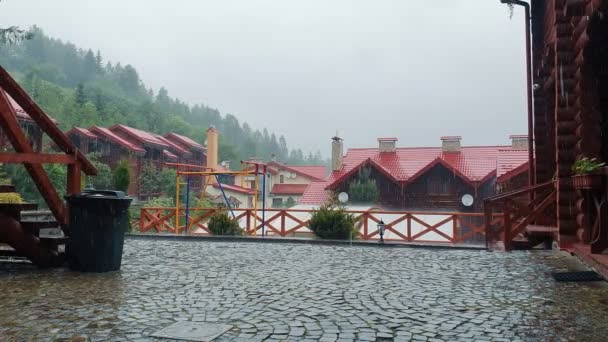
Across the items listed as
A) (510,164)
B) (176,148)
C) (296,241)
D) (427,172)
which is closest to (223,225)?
(296,241)

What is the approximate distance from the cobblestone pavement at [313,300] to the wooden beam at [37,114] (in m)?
1.66

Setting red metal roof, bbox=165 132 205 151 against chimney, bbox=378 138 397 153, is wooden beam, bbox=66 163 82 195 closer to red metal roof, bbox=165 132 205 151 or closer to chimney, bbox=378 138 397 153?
chimney, bbox=378 138 397 153

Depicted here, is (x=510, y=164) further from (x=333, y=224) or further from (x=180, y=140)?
(x=180, y=140)

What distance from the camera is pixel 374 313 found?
4391mm

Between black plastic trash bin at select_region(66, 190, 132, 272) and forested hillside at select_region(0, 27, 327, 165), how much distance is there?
48682 millimetres

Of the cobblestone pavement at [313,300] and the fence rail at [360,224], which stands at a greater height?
the fence rail at [360,224]

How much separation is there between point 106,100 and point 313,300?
7027 cm

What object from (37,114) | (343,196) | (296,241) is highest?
(37,114)

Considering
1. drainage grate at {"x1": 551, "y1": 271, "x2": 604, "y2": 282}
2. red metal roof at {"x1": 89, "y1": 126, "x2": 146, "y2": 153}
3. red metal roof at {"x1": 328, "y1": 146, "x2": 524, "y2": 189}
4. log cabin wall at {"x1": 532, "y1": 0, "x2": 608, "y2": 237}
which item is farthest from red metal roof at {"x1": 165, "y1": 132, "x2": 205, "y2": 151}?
drainage grate at {"x1": 551, "y1": 271, "x2": 604, "y2": 282}

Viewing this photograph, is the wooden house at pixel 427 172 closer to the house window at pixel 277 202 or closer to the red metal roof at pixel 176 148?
the house window at pixel 277 202

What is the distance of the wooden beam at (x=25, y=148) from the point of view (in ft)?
21.1

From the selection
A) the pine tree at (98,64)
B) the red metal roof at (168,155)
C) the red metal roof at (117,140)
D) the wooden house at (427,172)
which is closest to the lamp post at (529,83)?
the wooden house at (427,172)

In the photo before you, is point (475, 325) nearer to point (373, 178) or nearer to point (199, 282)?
point (199, 282)

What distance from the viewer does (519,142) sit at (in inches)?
917
